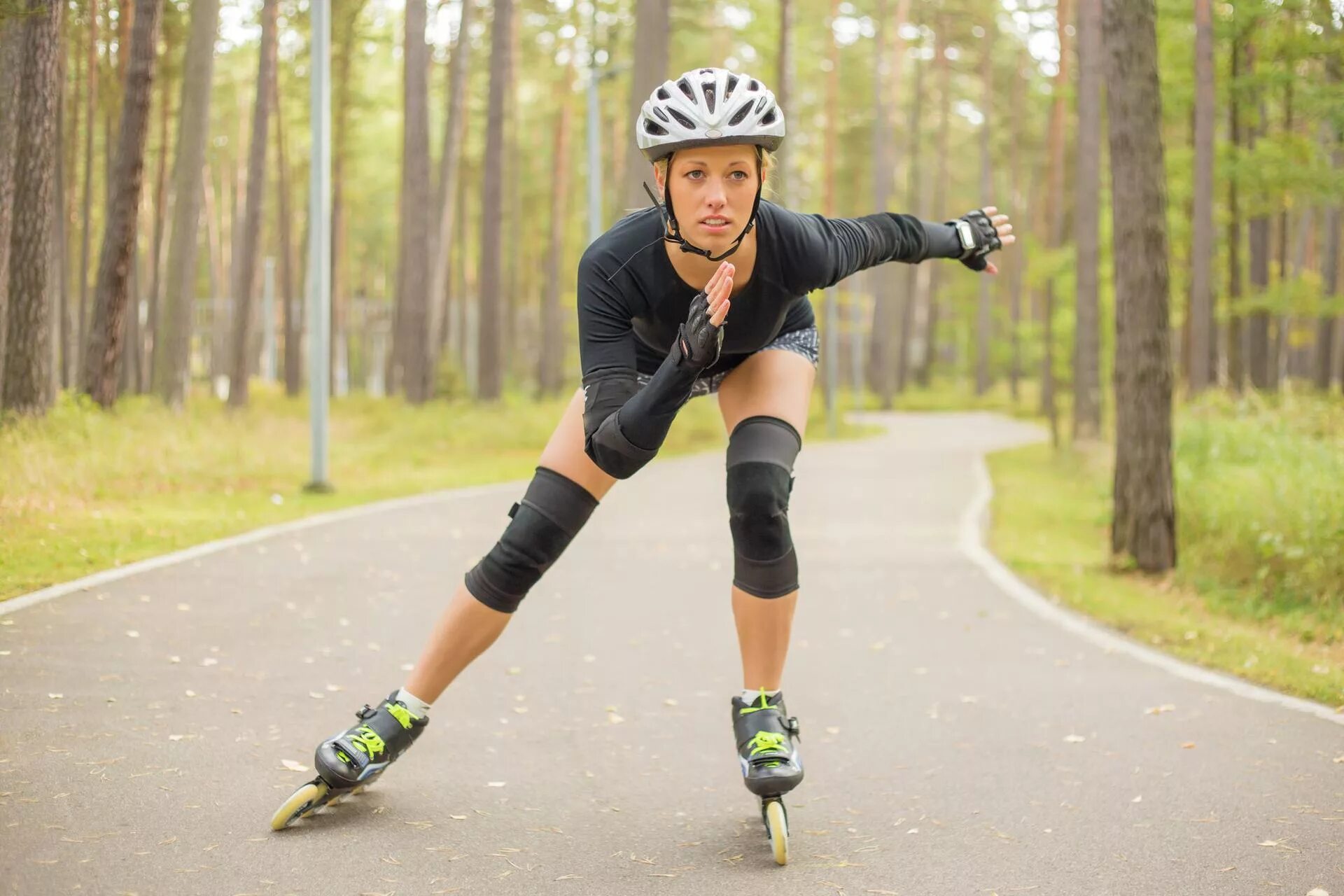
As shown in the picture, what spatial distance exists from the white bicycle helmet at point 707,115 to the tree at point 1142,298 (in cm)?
742

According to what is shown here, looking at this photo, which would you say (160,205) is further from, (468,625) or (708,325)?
(708,325)

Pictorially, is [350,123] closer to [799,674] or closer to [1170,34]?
[1170,34]

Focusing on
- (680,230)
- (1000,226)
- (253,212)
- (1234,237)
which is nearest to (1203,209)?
(1234,237)

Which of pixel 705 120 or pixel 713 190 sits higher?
pixel 705 120

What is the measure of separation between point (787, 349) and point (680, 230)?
62 centimetres

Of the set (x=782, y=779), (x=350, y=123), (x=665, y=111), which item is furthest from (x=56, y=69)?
(x=350, y=123)

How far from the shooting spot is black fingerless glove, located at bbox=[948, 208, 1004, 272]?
4.77 metres

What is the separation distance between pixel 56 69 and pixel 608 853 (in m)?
8.14

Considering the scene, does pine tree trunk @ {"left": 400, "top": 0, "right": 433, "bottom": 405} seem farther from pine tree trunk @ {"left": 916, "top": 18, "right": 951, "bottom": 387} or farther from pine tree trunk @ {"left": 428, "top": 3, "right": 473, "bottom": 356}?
pine tree trunk @ {"left": 916, "top": 18, "right": 951, "bottom": 387}

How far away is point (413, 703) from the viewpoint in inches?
171

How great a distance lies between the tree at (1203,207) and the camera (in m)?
24.3

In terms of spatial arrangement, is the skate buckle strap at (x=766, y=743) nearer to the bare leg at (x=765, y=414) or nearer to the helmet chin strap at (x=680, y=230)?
the bare leg at (x=765, y=414)

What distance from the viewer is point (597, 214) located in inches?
969

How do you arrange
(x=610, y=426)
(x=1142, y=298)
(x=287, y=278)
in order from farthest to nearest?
(x=287, y=278) → (x=1142, y=298) → (x=610, y=426)
